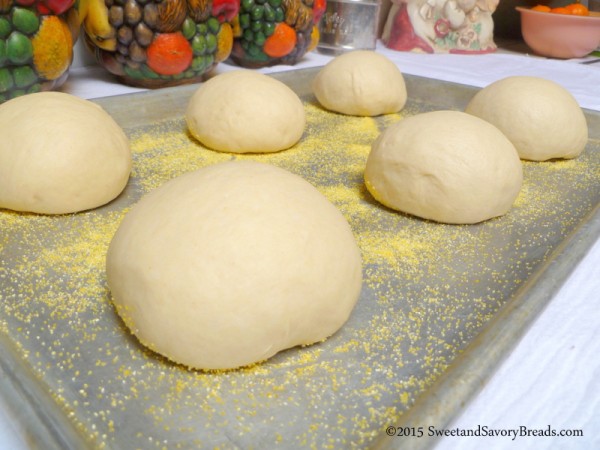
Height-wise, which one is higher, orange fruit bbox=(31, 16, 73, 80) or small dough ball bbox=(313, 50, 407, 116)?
orange fruit bbox=(31, 16, 73, 80)

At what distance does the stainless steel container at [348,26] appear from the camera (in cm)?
249

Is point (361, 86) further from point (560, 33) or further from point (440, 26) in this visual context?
point (560, 33)

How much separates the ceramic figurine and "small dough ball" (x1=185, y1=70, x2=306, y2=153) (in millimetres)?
1571

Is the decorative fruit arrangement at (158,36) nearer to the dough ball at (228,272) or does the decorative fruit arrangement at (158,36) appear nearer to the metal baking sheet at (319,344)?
the metal baking sheet at (319,344)

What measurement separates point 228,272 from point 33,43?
0.99 m

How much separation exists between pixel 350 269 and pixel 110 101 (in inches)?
41.5

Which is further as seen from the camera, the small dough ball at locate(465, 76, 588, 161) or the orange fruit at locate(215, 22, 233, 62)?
the orange fruit at locate(215, 22, 233, 62)

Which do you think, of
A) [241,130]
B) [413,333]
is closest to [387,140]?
[241,130]

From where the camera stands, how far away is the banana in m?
1.54

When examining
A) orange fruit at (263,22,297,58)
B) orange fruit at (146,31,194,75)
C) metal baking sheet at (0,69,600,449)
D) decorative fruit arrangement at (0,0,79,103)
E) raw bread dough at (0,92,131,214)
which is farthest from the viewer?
orange fruit at (263,22,297,58)

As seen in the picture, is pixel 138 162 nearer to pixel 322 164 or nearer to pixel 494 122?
pixel 322 164

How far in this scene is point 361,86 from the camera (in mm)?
1773

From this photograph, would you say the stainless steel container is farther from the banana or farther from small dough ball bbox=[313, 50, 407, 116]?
the banana

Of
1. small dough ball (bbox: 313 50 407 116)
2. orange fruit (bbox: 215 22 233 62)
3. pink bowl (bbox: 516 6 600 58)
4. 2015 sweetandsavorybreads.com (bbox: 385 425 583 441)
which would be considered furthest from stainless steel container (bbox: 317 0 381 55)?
2015 sweetandsavorybreads.com (bbox: 385 425 583 441)
